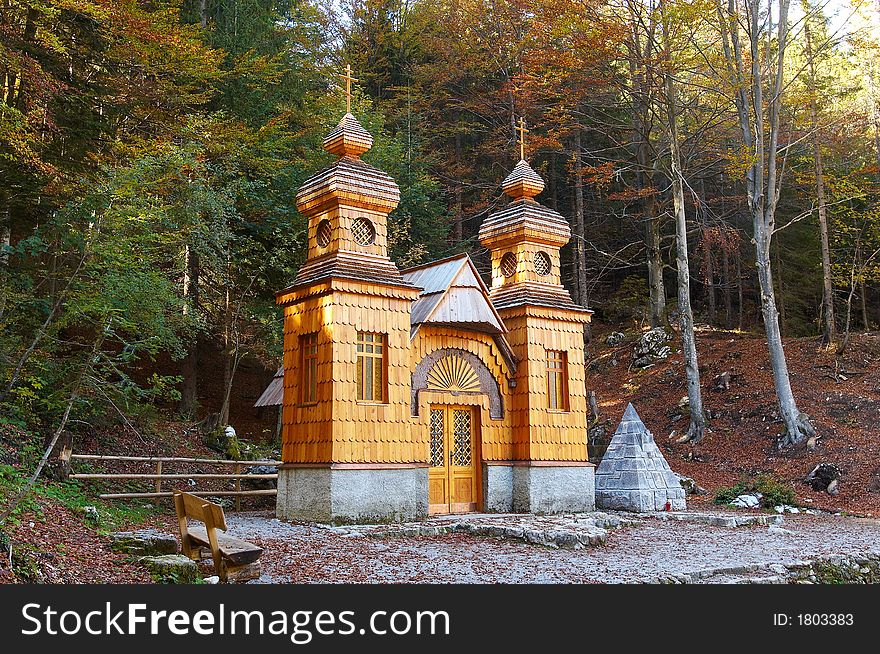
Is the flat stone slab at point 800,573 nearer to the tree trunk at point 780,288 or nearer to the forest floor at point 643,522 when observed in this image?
the forest floor at point 643,522

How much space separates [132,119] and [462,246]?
445 inches

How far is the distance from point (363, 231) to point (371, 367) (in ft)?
8.46

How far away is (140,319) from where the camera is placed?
15539 millimetres

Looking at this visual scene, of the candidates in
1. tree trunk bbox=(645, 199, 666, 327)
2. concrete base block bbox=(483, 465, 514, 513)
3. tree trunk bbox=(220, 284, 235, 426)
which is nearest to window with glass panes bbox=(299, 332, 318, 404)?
concrete base block bbox=(483, 465, 514, 513)

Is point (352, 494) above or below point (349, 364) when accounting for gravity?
below

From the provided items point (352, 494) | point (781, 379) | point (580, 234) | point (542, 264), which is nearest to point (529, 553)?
point (352, 494)

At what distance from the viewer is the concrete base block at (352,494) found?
43.8 ft

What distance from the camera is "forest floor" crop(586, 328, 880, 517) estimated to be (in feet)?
61.6

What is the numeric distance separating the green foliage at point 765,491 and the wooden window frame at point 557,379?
4442mm

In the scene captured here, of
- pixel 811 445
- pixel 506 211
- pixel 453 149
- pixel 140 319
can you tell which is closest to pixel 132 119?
pixel 140 319

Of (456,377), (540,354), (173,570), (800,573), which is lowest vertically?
(800,573)

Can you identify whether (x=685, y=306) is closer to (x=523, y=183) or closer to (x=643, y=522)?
(x=523, y=183)

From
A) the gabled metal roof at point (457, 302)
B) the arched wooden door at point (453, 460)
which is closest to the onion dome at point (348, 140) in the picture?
the gabled metal roof at point (457, 302)

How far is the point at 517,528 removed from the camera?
41.1 ft
